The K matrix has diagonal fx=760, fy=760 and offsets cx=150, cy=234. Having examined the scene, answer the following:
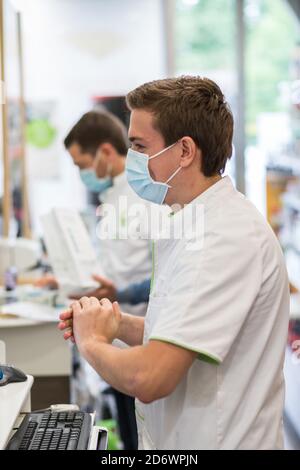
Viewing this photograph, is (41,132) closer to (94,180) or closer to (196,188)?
(94,180)

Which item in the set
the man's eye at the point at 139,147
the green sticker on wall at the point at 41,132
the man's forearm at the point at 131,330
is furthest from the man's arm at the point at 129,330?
the green sticker on wall at the point at 41,132

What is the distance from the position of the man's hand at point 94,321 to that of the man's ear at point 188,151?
0.35 meters

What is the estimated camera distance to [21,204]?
195 inches

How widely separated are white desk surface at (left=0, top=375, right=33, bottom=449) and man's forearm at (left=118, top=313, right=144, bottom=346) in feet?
1.02

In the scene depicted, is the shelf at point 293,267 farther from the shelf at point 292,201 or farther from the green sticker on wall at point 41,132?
the green sticker on wall at point 41,132

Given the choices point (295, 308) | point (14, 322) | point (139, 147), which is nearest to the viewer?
point (139, 147)

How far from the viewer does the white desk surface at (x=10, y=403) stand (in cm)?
167

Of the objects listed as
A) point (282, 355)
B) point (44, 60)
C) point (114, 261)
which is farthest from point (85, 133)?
point (44, 60)

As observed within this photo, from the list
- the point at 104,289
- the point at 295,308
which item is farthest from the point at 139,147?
the point at 295,308

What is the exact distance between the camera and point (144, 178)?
1758 millimetres

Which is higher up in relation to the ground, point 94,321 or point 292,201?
point 292,201

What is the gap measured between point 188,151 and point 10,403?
2.50 ft

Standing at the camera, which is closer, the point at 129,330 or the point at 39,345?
the point at 129,330

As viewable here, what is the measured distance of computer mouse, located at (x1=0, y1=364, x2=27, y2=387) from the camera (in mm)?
1989
